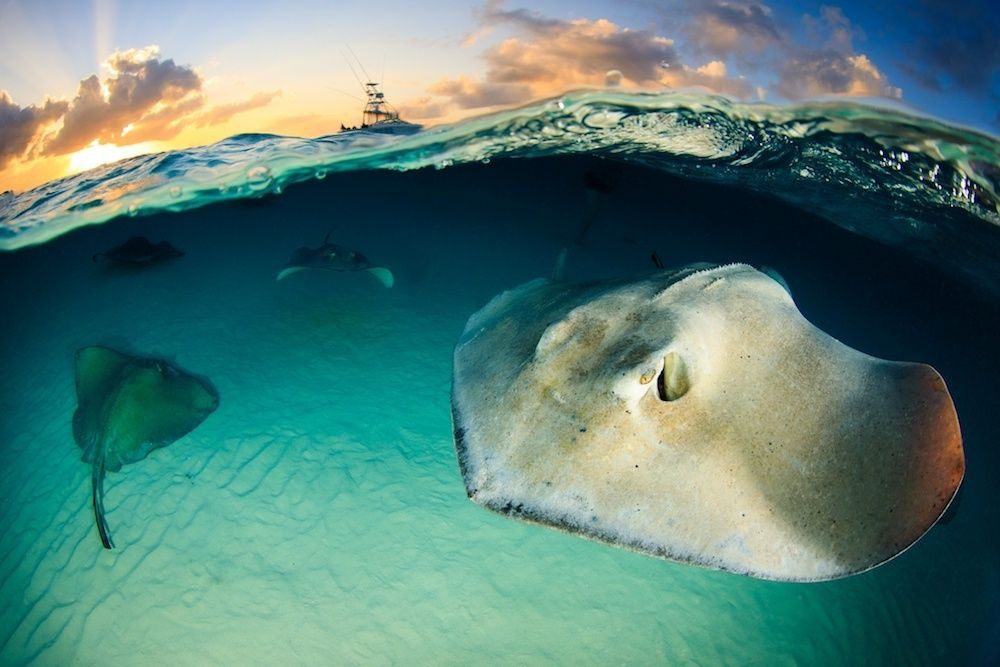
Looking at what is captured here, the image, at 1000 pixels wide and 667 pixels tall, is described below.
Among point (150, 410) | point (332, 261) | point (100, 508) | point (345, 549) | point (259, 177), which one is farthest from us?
point (332, 261)

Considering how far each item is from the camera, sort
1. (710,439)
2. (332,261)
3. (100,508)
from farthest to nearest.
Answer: (332,261) < (100,508) < (710,439)

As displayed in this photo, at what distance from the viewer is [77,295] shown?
16609mm

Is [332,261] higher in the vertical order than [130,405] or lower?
higher

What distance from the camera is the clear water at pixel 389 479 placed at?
4914 mm

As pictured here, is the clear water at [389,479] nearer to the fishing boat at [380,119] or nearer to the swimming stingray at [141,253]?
the fishing boat at [380,119]

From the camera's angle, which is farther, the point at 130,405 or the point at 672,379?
the point at 130,405

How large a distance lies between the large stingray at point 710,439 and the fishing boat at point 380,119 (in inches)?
182

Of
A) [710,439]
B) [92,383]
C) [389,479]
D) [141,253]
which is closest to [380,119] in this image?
[389,479]

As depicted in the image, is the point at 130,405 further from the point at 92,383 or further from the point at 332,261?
the point at 332,261

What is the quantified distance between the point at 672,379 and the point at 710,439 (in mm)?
337

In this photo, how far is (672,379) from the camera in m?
2.31

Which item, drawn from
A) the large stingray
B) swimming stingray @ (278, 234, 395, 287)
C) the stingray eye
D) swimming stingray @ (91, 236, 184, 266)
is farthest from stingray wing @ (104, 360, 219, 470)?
the stingray eye

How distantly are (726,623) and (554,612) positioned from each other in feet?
6.51

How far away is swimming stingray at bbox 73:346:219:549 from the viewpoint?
6.20m
